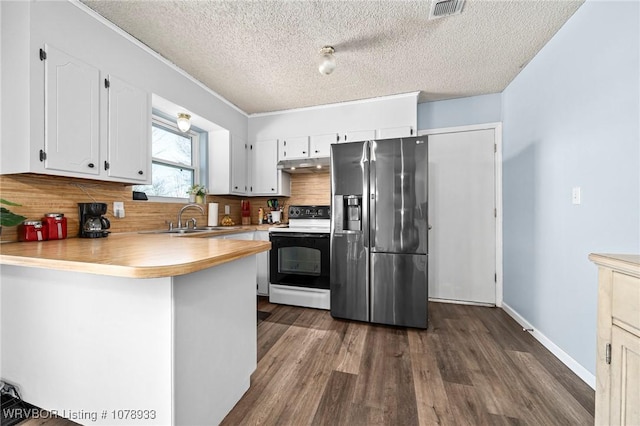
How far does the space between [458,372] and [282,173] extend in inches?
113

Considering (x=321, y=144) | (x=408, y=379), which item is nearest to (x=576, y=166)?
(x=408, y=379)

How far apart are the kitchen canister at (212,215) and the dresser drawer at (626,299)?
3.26 m

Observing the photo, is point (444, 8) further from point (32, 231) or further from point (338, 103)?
point (32, 231)

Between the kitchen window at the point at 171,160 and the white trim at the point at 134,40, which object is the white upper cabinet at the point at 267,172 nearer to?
the kitchen window at the point at 171,160

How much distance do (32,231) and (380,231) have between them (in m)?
2.51

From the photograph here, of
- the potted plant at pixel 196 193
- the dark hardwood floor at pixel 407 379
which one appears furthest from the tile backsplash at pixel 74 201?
the dark hardwood floor at pixel 407 379

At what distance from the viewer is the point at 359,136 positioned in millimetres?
3094

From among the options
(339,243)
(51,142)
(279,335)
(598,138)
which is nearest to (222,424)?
(279,335)

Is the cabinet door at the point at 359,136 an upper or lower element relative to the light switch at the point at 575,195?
upper

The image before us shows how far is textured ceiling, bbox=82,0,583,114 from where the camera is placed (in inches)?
66.6

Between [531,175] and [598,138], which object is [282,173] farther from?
[598,138]

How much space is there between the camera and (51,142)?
152 centimetres

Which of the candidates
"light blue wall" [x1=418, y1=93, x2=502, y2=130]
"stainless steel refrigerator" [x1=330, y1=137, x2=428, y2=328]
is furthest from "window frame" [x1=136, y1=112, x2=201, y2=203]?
"light blue wall" [x1=418, y1=93, x2=502, y2=130]

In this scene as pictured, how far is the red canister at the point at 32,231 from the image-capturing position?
4.97 ft
